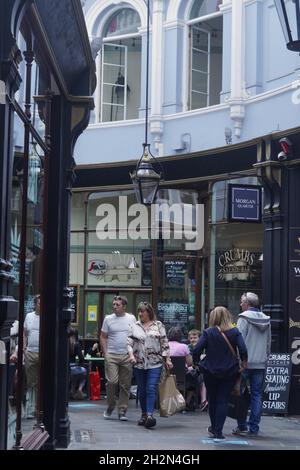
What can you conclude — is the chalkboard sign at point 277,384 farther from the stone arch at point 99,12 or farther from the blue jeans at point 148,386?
the stone arch at point 99,12

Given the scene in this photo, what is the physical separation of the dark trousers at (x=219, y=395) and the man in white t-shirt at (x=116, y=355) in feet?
7.73

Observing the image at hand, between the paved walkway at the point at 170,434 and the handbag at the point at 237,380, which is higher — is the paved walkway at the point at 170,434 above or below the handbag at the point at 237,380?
below

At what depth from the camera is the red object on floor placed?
1571 cm

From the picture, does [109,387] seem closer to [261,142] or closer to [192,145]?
[261,142]

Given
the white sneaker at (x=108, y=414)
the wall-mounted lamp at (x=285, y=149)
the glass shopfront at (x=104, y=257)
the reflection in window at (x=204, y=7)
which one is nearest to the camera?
the white sneaker at (x=108, y=414)

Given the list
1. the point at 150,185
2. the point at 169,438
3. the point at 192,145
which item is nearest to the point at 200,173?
the point at 192,145

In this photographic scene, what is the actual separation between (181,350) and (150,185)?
3.02m

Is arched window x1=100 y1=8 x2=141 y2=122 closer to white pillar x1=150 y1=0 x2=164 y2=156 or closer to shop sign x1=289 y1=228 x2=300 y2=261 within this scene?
white pillar x1=150 y1=0 x2=164 y2=156

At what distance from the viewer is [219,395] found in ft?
34.3

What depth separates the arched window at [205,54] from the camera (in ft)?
57.2

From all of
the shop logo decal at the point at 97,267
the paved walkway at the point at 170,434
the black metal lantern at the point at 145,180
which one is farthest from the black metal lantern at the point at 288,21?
the shop logo decal at the point at 97,267

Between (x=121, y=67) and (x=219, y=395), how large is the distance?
402 inches

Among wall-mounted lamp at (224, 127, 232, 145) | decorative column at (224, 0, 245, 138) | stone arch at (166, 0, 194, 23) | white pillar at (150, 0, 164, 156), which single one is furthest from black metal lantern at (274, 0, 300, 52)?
stone arch at (166, 0, 194, 23)

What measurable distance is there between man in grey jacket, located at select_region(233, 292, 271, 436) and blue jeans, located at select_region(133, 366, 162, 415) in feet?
3.80
